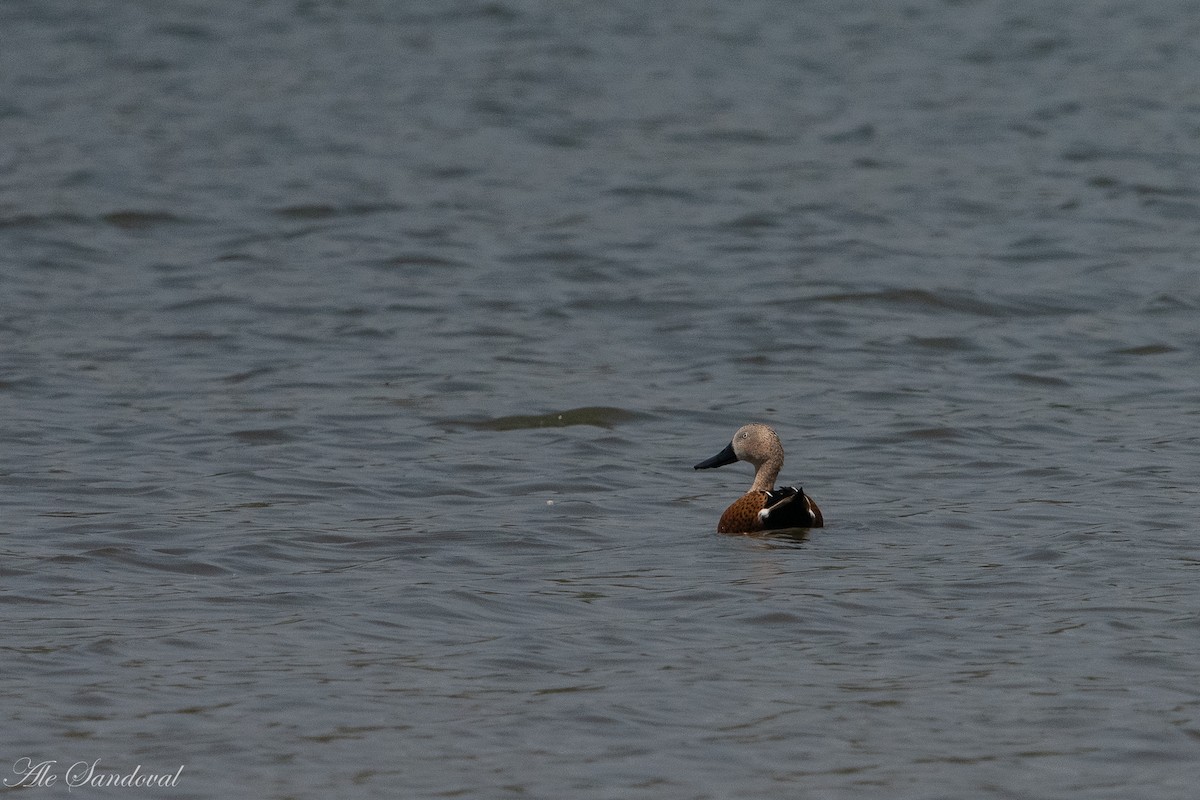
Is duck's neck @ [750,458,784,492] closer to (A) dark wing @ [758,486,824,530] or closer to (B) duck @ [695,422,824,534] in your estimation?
(B) duck @ [695,422,824,534]

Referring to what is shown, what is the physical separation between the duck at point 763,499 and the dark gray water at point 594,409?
135 mm

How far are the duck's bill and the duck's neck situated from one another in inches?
6.4

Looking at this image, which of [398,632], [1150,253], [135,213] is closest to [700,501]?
[398,632]

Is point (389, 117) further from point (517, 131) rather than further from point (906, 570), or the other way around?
point (906, 570)

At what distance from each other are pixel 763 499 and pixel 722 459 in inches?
29.3

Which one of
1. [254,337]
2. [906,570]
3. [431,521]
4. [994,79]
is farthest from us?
[994,79]

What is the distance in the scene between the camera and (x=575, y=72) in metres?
24.1

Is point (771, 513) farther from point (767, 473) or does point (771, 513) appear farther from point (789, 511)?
point (767, 473)

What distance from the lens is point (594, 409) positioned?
11.8 meters

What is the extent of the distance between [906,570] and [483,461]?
300cm

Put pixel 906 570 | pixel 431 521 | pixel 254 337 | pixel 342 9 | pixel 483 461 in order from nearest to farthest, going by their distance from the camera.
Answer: pixel 906 570 < pixel 431 521 < pixel 483 461 < pixel 254 337 < pixel 342 9

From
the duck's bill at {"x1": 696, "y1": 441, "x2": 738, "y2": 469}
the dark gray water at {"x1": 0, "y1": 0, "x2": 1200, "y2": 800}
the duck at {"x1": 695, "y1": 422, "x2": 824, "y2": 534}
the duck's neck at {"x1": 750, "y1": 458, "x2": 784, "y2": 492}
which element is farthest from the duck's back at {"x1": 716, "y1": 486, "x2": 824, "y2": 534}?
the duck's bill at {"x1": 696, "y1": 441, "x2": 738, "y2": 469}

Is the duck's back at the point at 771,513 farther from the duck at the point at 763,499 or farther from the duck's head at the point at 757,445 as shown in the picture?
the duck's head at the point at 757,445

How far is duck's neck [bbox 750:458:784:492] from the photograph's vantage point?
980 centimetres
